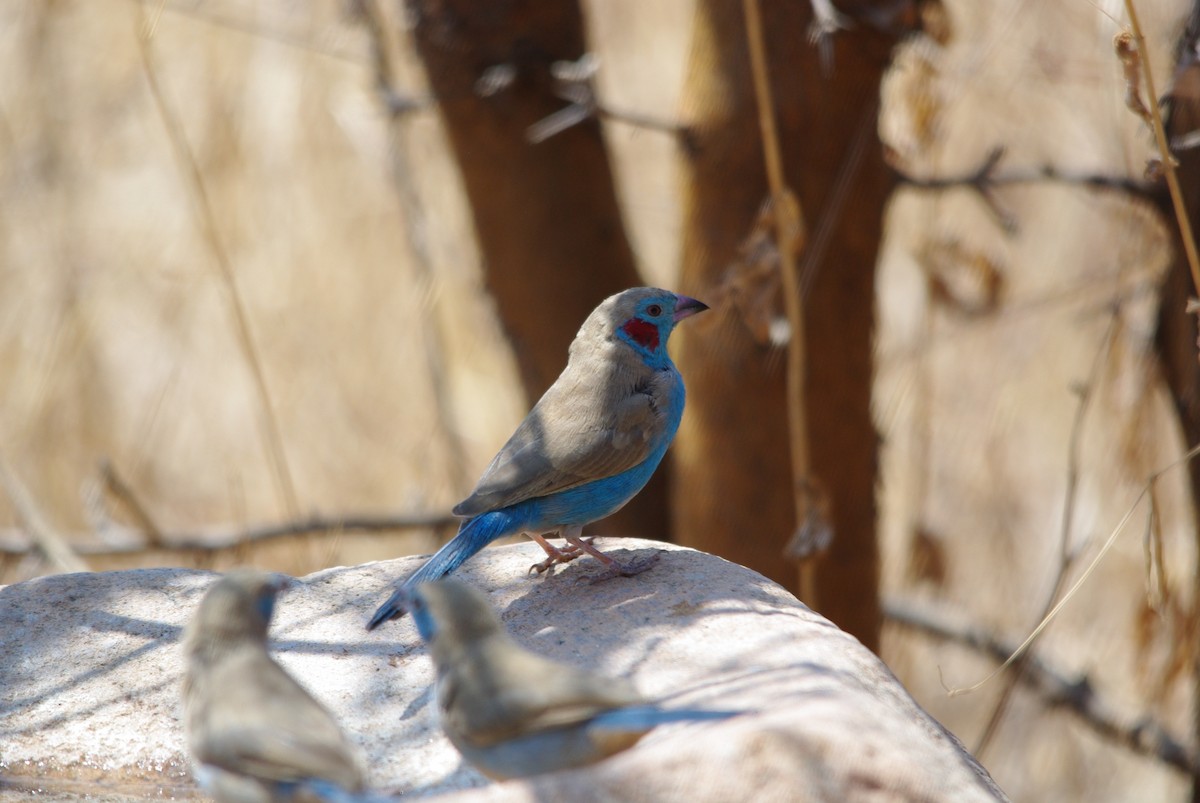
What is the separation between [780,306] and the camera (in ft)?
16.4

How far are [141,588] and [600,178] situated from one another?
2.85 metres

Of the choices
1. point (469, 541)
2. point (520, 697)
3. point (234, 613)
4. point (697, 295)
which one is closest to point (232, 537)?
point (697, 295)

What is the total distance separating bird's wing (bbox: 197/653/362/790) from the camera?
2.42m

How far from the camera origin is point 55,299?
30.1 feet

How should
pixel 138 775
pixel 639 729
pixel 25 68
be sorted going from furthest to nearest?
1. pixel 25 68
2. pixel 138 775
3. pixel 639 729

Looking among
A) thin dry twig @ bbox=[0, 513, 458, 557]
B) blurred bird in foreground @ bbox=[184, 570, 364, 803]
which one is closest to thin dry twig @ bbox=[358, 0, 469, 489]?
thin dry twig @ bbox=[0, 513, 458, 557]

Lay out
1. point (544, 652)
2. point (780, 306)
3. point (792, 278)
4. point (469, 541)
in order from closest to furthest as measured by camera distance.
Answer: point (544, 652) → point (469, 541) → point (792, 278) → point (780, 306)

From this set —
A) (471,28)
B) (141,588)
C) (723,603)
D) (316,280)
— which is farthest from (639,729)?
(316,280)

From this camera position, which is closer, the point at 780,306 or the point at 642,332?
the point at 642,332

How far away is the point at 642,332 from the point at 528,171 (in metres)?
1.66

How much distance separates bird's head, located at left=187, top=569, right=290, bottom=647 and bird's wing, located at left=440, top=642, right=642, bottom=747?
0.52m

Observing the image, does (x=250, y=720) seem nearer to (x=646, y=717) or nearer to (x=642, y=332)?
(x=646, y=717)

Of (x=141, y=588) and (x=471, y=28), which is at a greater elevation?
(x=471, y=28)

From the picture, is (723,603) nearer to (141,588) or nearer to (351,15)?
(141,588)
